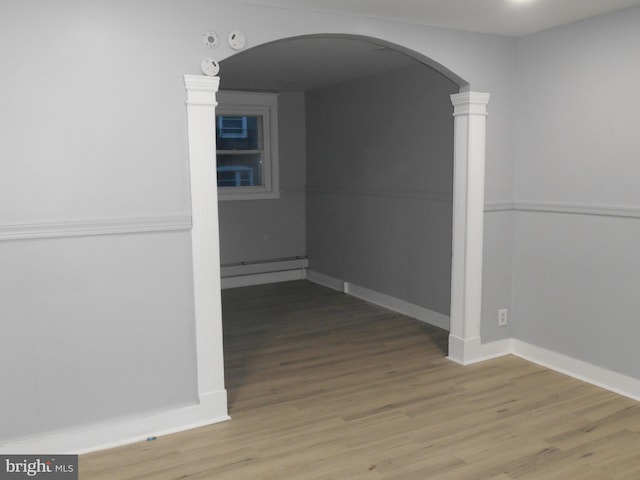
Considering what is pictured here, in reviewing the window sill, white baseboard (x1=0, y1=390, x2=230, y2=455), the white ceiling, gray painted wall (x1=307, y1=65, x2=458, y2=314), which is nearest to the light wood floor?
white baseboard (x1=0, y1=390, x2=230, y2=455)

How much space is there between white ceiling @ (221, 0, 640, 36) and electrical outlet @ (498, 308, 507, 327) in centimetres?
198

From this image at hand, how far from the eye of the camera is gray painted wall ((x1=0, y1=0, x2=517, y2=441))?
270cm

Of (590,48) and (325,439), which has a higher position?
(590,48)

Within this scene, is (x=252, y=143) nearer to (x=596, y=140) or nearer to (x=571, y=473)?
(x=596, y=140)

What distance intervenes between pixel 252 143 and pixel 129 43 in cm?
414

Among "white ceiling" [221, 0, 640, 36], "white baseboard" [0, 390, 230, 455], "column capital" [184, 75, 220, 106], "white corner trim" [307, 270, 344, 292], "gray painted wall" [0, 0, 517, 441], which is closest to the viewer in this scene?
"gray painted wall" [0, 0, 517, 441]

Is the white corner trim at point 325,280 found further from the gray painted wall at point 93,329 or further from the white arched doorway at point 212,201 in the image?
the gray painted wall at point 93,329

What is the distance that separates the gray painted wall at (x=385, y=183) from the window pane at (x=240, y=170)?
2.08ft

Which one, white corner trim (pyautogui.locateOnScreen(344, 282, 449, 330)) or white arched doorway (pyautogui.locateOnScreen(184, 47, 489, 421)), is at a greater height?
white arched doorway (pyautogui.locateOnScreen(184, 47, 489, 421))

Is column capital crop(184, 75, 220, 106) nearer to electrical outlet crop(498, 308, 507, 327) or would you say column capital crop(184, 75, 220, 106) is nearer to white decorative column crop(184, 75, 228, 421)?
white decorative column crop(184, 75, 228, 421)

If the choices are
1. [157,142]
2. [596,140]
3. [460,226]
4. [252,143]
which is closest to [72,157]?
[157,142]

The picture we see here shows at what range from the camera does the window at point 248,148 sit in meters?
6.76

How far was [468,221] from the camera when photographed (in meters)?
4.02

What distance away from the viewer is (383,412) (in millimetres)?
3369
